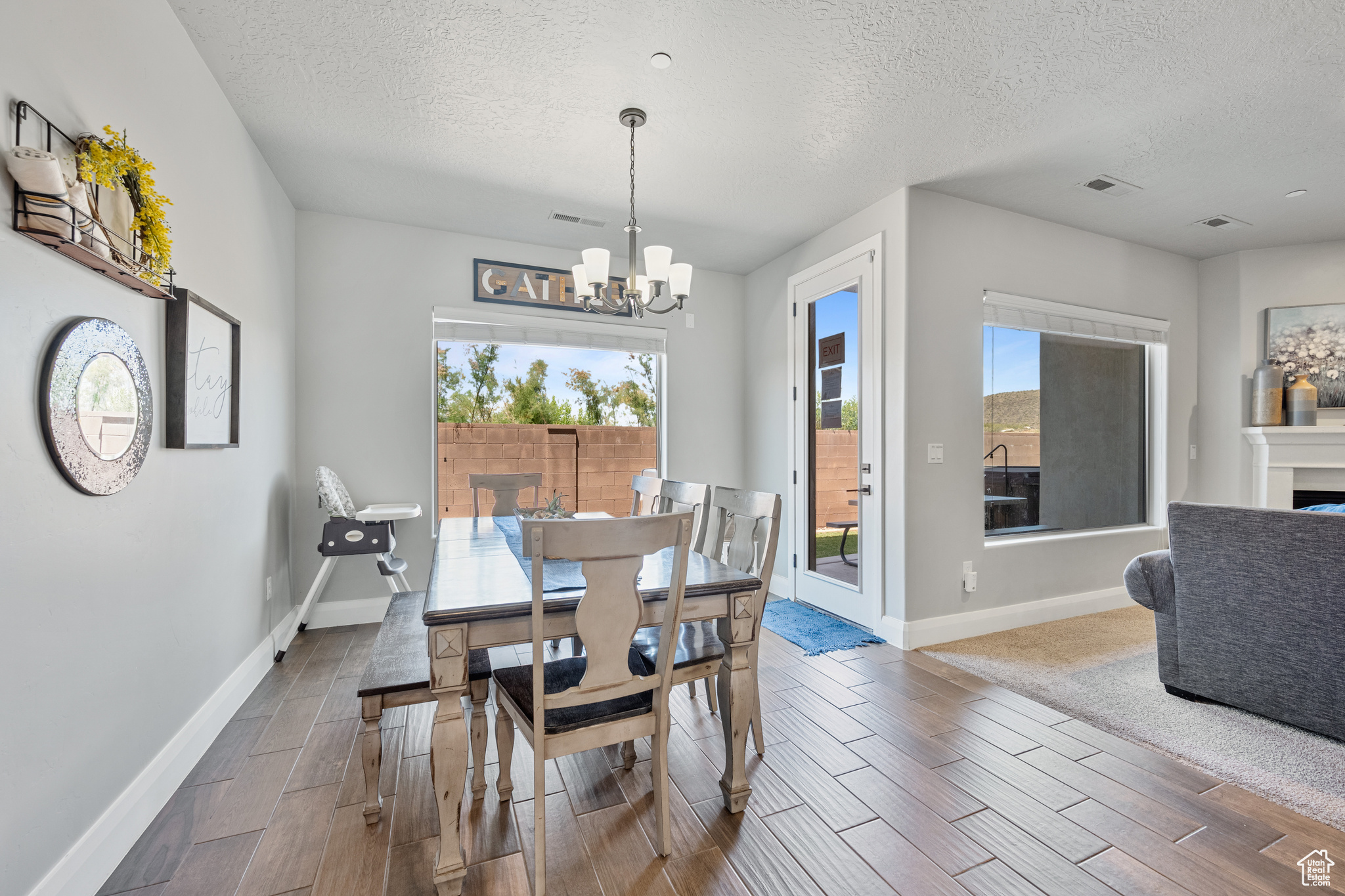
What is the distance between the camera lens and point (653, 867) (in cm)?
153

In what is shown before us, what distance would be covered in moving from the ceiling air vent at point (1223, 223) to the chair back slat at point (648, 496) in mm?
4063

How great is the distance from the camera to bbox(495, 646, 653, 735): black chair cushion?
1.52 m

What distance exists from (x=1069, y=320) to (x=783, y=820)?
3752 mm

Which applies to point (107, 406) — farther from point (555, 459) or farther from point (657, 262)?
point (555, 459)

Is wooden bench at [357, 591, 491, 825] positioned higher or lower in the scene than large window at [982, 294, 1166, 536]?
lower

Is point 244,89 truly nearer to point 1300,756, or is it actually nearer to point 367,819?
point 367,819

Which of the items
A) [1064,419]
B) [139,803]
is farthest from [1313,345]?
[139,803]

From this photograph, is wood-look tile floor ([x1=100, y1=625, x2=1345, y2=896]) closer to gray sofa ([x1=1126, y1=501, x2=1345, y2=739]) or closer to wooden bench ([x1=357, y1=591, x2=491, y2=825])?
wooden bench ([x1=357, y1=591, x2=491, y2=825])

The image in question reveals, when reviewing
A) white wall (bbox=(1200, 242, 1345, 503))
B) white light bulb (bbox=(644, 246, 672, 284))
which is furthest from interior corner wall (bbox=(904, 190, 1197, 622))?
white light bulb (bbox=(644, 246, 672, 284))

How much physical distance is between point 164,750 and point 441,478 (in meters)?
2.30

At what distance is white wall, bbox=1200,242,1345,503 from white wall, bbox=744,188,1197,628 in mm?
1065

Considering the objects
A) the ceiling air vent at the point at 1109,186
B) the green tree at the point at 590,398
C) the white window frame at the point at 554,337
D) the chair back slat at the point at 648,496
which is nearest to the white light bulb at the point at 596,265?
the chair back slat at the point at 648,496

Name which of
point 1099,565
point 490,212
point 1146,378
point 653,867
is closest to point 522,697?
point 653,867

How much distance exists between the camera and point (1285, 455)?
414 centimetres
